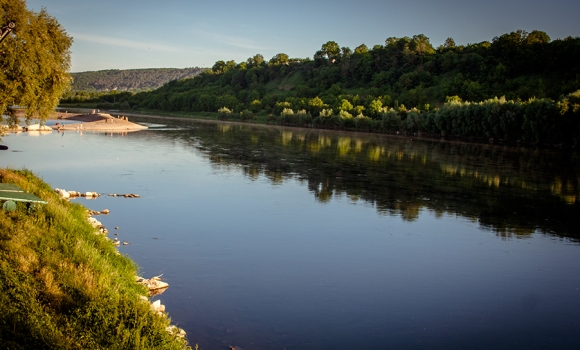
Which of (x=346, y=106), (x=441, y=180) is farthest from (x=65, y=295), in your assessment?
(x=346, y=106)

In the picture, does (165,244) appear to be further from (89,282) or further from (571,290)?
(571,290)

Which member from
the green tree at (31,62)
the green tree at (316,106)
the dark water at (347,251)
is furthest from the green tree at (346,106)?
the green tree at (31,62)

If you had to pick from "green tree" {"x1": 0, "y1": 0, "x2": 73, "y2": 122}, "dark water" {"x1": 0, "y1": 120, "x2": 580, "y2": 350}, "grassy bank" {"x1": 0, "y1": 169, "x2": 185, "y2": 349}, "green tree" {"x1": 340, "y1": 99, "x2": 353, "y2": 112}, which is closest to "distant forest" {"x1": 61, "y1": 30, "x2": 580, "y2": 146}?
"green tree" {"x1": 340, "y1": 99, "x2": 353, "y2": 112}

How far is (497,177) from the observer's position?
37.3 m

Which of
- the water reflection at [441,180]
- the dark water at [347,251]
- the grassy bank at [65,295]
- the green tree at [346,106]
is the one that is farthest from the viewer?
the green tree at [346,106]

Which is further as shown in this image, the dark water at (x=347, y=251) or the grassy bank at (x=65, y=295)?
the dark water at (x=347, y=251)

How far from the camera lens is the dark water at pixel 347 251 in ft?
36.4

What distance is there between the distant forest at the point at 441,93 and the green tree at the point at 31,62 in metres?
60.1

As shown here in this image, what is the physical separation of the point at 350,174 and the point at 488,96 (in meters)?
89.1

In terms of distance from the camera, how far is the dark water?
11.1 meters

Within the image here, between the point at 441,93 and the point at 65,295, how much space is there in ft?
411

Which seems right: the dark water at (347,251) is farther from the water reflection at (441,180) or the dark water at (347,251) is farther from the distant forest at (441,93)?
the distant forest at (441,93)

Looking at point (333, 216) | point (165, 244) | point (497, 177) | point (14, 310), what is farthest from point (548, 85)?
point (14, 310)

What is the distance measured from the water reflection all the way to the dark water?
0.59ft
